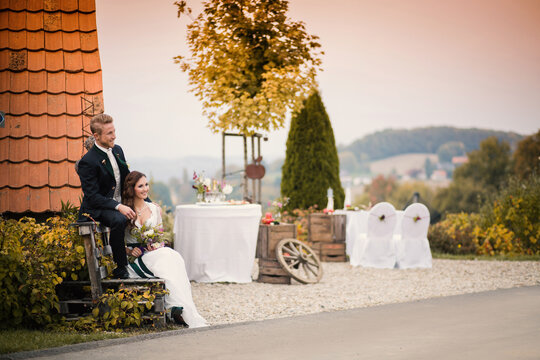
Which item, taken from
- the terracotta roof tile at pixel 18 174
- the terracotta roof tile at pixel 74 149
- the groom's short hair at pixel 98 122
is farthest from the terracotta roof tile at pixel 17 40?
the groom's short hair at pixel 98 122

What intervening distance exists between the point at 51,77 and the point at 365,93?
21158mm

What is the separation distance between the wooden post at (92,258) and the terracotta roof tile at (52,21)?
2938 mm

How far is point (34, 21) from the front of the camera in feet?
25.0

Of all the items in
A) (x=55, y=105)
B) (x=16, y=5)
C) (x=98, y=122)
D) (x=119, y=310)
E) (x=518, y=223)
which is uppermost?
(x=16, y=5)

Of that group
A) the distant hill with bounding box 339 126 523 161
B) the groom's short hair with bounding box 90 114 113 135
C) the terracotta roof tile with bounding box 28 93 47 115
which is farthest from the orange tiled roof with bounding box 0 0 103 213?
the distant hill with bounding box 339 126 523 161

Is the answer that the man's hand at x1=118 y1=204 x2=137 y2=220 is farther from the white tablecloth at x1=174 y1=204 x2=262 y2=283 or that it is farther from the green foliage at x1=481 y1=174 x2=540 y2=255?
the green foliage at x1=481 y1=174 x2=540 y2=255

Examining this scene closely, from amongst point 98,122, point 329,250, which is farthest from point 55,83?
point 329,250

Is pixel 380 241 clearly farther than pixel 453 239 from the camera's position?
No

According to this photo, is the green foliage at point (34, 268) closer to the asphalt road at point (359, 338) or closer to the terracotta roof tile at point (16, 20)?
the asphalt road at point (359, 338)

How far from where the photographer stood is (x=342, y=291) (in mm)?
8742

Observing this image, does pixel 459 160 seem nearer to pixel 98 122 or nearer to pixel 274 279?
pixel 274 279

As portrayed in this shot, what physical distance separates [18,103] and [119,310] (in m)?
2.90

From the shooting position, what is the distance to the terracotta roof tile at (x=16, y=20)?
7.55 metres

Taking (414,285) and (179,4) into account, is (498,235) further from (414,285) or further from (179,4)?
(179,4)
